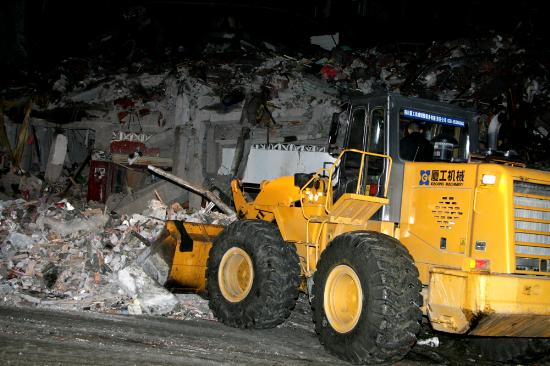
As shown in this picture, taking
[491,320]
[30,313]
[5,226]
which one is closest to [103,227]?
[5,226]

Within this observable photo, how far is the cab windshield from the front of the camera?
6090 millimetres

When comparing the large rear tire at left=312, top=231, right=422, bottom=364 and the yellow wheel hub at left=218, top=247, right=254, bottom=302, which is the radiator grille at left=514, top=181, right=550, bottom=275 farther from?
the yellow wheel hub at left=218, top=247, right=254, bottom=302

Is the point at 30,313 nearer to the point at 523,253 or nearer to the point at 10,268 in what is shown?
the point at 10,268

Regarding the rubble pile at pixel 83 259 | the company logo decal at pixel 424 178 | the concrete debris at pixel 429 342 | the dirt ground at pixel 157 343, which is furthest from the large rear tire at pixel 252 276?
the company logo decal at pixel 424 178

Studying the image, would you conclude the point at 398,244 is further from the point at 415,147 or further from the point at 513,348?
the point at 513,348

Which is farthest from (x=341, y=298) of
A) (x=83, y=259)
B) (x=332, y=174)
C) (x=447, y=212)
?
(x=83, y=259)

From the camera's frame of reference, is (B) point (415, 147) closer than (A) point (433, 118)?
Yes

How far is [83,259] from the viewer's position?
29.6 ft

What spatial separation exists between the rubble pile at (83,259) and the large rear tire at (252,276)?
72 centimetres

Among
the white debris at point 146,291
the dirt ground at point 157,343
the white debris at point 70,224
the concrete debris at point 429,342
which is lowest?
the dirt ground at point 157,343

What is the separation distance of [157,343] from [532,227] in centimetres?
389

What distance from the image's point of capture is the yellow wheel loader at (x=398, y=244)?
5.11 m

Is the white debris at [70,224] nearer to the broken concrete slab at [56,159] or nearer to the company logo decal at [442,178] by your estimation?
the broken concrete slab at [56,159]

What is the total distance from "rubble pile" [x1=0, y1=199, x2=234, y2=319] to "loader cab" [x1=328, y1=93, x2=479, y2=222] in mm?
3036
